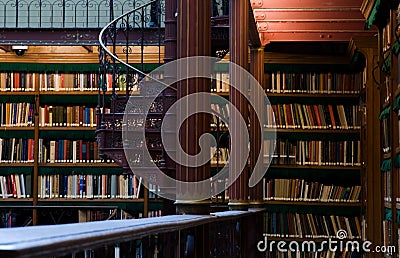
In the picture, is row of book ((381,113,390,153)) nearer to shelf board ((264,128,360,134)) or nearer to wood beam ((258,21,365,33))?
wood beam ((258,21,365,33))

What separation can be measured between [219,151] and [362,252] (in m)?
2.07

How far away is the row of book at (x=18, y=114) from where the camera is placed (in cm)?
1092

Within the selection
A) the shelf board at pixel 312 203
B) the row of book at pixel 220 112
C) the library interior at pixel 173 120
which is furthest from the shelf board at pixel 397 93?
the row of book at pixel 220 112

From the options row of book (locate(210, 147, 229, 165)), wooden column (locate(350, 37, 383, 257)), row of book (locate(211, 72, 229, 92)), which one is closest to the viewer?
wooden column (locate(350, 37, 383, 257))

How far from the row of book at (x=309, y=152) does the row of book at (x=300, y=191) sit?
9.5 inches

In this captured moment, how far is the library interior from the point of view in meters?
9.02

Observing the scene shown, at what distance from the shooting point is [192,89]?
4.40 metres

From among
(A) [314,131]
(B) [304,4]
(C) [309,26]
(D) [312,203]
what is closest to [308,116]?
(A) [314,131]

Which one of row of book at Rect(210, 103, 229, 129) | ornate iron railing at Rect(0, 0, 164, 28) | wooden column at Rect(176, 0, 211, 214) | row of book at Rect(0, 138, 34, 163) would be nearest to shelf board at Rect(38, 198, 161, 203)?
row of book at Rect(0, 138, 34, 163)

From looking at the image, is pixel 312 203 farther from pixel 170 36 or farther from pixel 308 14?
pixel 170 36

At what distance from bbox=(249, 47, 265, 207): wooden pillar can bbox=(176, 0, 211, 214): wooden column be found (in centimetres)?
483

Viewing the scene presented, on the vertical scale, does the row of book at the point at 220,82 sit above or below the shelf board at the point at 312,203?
above

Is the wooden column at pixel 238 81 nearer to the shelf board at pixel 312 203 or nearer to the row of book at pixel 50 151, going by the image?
the shelf board at pixel 312 203

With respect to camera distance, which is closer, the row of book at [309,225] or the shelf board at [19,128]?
the row of book at [309,225]
